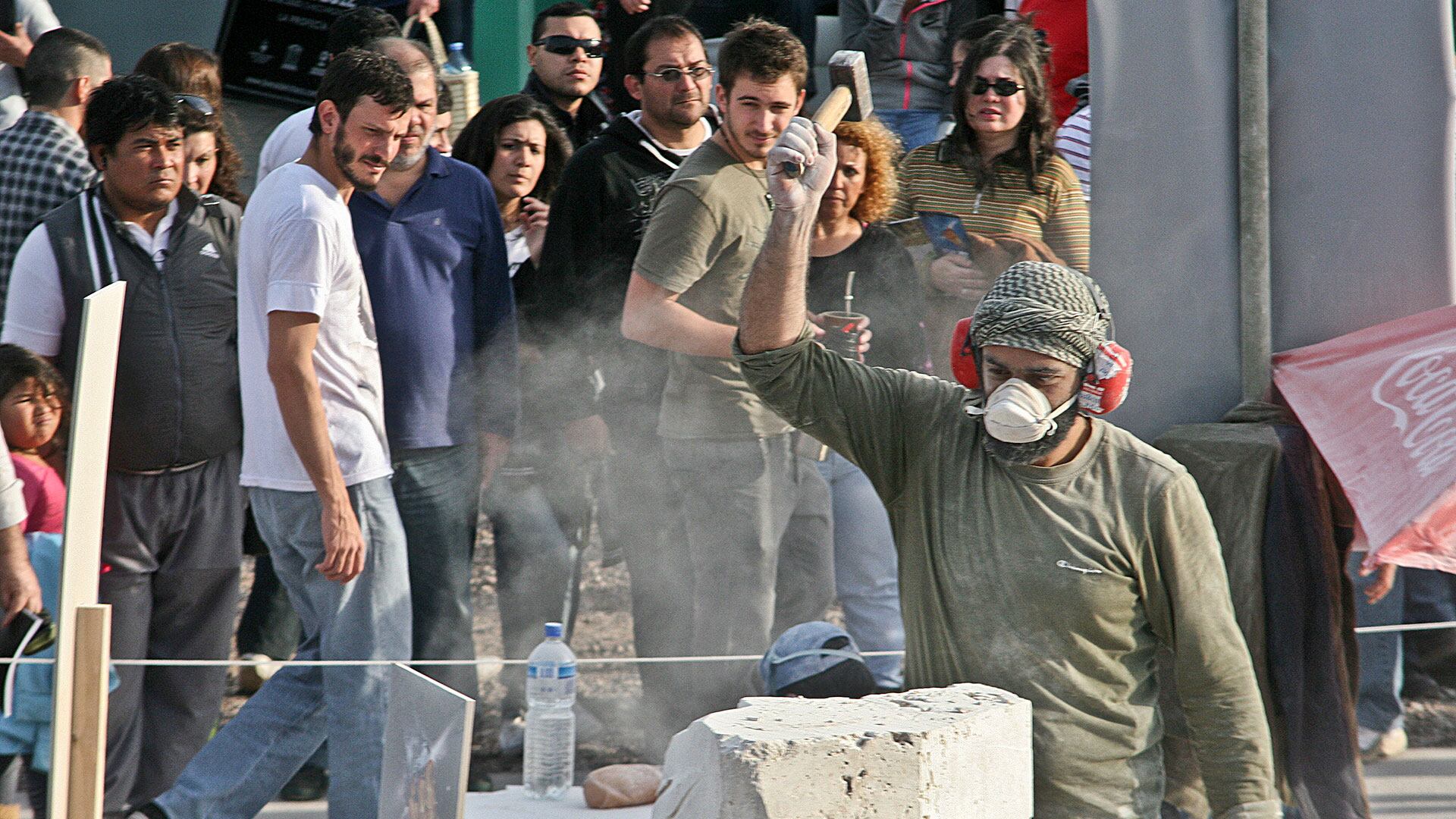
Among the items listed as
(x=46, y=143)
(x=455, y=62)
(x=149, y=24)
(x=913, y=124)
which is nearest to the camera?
(x=46, y=143)

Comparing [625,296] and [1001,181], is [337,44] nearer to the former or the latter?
[625,296]

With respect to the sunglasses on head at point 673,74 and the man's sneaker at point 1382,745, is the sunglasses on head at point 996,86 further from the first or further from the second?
the man's sneaker at point 1382,745

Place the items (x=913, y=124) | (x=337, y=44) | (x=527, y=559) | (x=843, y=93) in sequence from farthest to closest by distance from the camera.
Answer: (x=913, y=124)
(x=337, y=44)
(x=527, y=559)
(x=843, y=93)

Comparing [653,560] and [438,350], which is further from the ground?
[438,350]

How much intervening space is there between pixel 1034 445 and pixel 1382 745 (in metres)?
2.31

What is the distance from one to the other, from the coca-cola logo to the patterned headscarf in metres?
0.96

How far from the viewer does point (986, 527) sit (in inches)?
100

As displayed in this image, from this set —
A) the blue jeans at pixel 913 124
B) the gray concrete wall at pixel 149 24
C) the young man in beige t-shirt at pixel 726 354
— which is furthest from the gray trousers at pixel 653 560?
the gray concrete wall at pixel 149 24

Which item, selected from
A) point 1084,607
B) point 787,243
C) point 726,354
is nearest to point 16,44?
point 726,354

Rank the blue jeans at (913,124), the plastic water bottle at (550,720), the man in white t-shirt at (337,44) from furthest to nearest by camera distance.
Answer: the blue jeans at (913,124) → the man in white t-shirt at (337,44) → the plastic water bottle at (550,720)

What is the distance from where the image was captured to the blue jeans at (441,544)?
3.68 meters

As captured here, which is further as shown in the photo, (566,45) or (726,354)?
(566,45)

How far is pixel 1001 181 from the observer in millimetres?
3996

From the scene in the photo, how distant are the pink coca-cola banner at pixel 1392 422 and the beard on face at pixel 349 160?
1.95 meters
